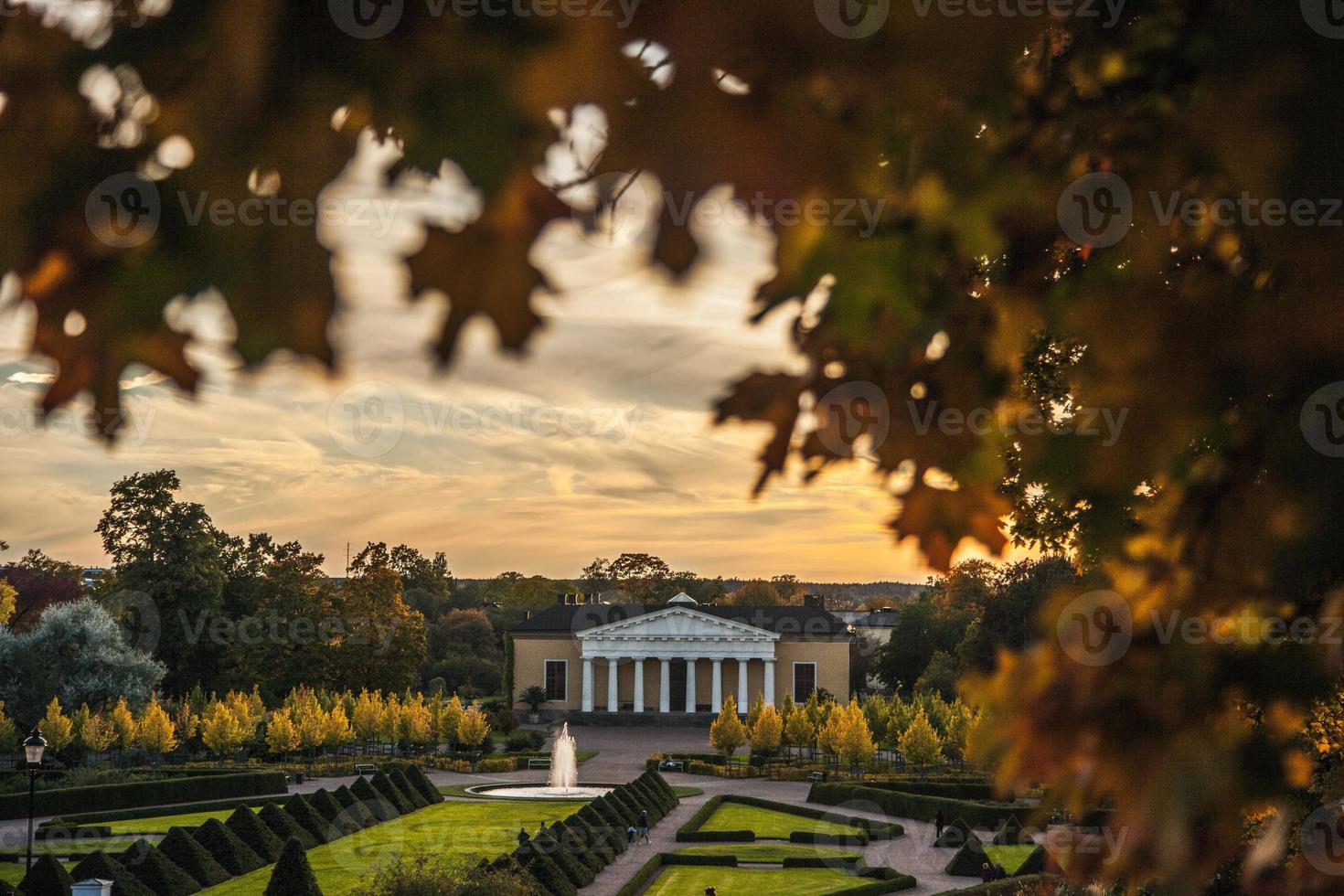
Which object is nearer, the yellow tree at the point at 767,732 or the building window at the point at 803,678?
the yellow tree at the point at 767,732

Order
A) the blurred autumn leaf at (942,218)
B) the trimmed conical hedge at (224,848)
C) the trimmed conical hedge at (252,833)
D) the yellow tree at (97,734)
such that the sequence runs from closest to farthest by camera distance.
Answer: the blurred autumn leaf at (942,218) < the trimmed conical hedge at (224,848) < the trimmed conical hedge at (252,833) < the yellow tree at (97,734)

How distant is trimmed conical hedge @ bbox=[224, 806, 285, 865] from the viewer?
23422 mm

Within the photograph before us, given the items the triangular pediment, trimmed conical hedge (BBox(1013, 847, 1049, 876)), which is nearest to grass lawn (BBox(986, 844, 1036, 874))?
trimmed conical hedge (BBox(1013, 847, 1049, 876))

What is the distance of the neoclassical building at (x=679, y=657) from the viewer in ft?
208

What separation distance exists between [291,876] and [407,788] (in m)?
15.9

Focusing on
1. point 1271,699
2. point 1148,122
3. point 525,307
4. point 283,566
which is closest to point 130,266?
point 525,307

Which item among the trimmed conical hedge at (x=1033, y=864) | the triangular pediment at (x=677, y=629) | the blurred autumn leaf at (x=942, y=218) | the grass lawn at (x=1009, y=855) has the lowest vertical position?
the grass lawn at (x=1009, y=855)

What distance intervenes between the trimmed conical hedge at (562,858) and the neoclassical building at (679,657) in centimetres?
4181

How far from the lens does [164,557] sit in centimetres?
5009

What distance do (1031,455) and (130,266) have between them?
1.92 m

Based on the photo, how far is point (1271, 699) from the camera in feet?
7.07

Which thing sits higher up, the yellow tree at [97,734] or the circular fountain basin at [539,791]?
the yellow tree at [97,734]

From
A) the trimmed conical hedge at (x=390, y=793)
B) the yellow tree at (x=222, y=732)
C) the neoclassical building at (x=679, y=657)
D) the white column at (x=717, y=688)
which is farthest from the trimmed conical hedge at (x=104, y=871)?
the white column at (x=717, y=688)

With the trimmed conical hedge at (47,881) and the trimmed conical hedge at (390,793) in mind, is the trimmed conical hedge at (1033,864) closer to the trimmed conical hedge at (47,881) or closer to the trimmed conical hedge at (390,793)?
the trimmed conical hedge at (390,793)
